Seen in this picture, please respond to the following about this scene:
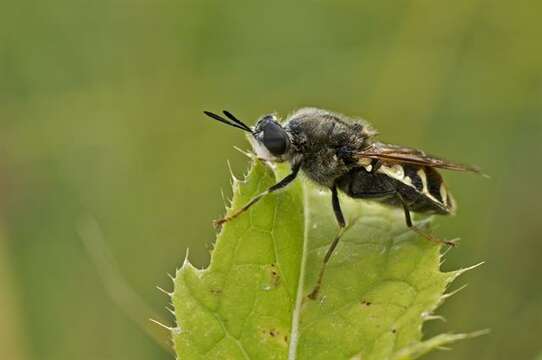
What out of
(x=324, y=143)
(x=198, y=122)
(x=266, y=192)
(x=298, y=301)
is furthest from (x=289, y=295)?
(x=198, y=122)

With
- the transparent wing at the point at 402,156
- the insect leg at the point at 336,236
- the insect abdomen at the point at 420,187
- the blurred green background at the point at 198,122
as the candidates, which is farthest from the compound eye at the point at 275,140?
the blurred green background at the point at 198,122

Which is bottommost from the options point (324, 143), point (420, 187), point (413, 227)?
point (413, 227)

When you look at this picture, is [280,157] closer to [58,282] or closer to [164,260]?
[164,260]

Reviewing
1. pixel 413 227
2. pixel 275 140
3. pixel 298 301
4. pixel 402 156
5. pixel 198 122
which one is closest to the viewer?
pixel 298 301

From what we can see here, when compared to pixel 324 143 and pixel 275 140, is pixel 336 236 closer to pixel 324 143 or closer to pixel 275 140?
pixel 275 140

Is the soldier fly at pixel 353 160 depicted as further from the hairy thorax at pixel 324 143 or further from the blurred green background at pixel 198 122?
the blurred green background at pixel 198 122

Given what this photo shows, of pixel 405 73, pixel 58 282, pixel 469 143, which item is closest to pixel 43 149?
pixel 58 282

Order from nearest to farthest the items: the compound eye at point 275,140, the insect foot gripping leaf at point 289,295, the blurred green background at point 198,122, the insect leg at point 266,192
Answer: the insect foot gripping leaf at point 289,295 < the insect leg at point 266,192 < the compound eye at point 275,140 < the blurred green background at point 198,122
